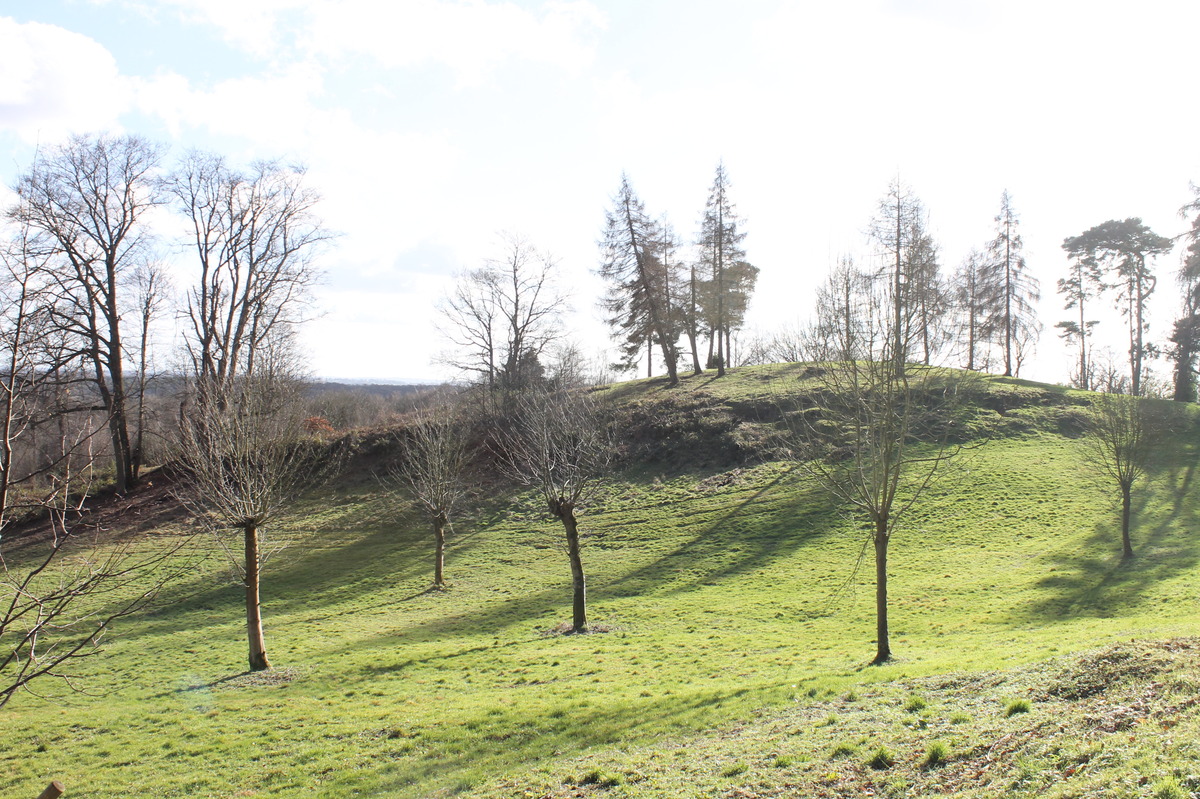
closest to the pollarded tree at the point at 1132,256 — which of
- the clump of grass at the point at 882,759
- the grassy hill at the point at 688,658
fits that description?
the grassy hill at the point at 688,658

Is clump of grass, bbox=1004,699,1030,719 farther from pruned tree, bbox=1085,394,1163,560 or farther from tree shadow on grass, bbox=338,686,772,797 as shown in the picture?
pruned tree, bbox=1085,394,1163,560

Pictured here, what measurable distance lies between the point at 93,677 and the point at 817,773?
15940 mm

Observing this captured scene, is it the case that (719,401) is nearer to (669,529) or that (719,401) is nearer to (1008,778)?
(669,529)

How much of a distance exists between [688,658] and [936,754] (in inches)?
304

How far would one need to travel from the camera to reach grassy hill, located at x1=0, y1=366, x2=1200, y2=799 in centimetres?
701

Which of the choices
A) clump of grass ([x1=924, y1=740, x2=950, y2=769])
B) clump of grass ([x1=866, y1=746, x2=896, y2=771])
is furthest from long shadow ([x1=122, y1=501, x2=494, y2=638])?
clump of grass ([x1=924, y1=740, x2=950, y2=769])

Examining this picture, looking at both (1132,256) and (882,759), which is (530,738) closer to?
(882,759)

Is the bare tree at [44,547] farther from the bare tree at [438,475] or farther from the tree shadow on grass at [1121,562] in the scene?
the tree shadow on grass at [1121,562]

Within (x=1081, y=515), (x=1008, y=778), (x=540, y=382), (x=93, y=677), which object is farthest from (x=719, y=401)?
(x=1008, y=778)

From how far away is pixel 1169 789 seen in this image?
487 cm

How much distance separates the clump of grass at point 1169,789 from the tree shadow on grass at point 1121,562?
38.9 feet

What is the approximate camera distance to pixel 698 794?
6551 millimetres

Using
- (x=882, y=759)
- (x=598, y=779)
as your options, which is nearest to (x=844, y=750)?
(x=882, y=759)

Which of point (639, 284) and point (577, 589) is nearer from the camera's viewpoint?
point (577, 589)
